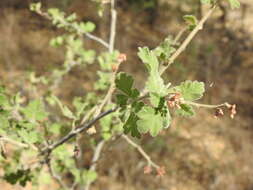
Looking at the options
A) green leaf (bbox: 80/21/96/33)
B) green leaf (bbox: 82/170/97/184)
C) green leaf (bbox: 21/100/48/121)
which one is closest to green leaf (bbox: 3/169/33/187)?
green leaf (bbox: 21/100/48/121)

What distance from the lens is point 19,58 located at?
5.67 m

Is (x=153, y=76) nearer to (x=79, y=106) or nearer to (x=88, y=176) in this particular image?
(x=79, y=106)

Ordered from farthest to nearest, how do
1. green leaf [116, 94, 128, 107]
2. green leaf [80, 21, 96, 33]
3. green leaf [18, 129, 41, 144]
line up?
green leaf [80, 21, 96, 33], green leaf [18, 129, 41, 144], green leaf [116, 94, 128, 107]

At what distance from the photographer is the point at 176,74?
5.50 m

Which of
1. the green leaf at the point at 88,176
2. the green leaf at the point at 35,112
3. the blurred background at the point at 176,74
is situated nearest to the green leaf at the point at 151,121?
the green leaf at the point at 35,112

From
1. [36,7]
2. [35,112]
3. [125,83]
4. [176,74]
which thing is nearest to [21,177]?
[35,112]

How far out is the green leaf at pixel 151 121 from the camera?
82 centimetres

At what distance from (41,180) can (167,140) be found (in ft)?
9.35

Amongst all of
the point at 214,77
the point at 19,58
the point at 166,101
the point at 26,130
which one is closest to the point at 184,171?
the point at 214,77

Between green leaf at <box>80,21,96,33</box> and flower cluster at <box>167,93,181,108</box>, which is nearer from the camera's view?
flower cluster at <box>167,93,181,108</box>

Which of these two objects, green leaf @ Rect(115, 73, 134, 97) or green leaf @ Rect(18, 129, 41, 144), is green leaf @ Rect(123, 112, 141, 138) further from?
green leaf @ Rect(18, 129, 41, 144)

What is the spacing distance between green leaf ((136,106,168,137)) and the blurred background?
211cm

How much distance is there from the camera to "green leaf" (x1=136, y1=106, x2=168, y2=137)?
82 cm

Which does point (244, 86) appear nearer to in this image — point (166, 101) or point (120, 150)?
point (120, 150)
